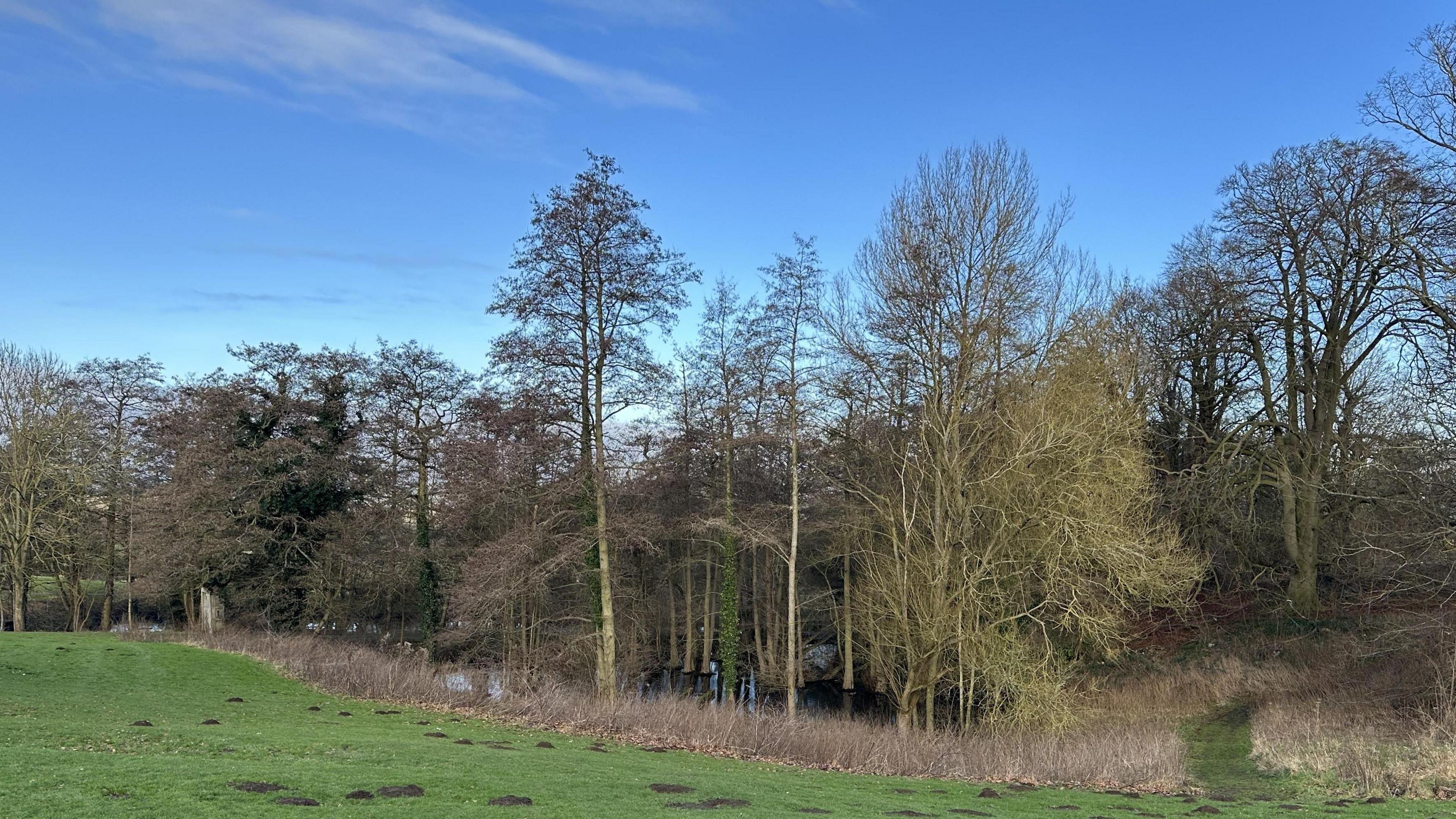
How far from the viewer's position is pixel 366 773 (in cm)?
973

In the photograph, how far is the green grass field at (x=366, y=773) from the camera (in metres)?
8.07

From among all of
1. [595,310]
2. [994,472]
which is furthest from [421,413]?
[994,472]

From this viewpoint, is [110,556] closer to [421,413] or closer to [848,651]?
[421,413]

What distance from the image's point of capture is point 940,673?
70.5 ft

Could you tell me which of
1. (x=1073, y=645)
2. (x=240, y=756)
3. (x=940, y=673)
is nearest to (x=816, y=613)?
(x=1073, y=645)

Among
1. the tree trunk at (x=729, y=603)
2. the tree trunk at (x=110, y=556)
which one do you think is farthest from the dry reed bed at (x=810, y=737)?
the tree trunk at (x=110, y=556)

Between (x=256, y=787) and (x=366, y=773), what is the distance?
54.7 inches

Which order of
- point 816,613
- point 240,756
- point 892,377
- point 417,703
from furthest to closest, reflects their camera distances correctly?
point 816,613
point 892,377
point 417,703
point 240,756

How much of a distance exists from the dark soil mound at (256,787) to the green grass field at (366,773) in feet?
0.27

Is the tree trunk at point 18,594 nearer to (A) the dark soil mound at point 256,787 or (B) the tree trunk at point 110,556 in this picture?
(B) the tree trunk at point 110,556

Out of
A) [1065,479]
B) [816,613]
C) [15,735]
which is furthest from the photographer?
[816,613]

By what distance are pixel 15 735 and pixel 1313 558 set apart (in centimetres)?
3019

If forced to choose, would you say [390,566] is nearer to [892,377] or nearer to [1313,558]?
[892,377]

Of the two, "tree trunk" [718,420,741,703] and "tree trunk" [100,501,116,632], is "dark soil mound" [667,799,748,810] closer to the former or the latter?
"tree trunk" [718,420,741,703]
